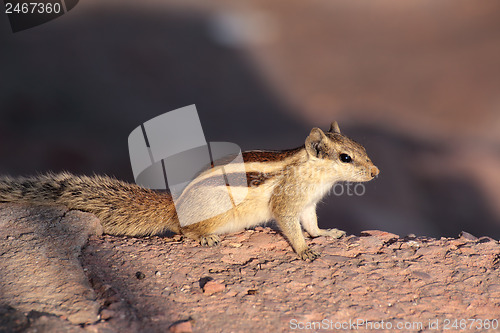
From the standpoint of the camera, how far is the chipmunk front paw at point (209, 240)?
321cm

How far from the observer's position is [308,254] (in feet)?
9.87

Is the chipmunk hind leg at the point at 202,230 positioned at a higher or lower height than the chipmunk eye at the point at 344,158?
lower

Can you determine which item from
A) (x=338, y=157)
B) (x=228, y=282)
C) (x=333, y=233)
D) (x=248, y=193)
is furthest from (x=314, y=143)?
(x=228, y=282)

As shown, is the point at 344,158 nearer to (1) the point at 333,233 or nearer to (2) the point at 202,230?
(1) the point at 333,233

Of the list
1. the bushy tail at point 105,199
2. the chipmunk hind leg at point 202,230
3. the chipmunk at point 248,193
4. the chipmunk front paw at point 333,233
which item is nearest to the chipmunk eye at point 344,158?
the chipmunk at point 248,193

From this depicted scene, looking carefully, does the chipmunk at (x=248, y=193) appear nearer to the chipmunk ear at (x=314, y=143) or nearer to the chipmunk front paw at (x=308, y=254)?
the chipmunk ear at (x=314, y=143)

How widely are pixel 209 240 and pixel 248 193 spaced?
45 centimetres

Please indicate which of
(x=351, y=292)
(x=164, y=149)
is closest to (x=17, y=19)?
(x=164, y=149)

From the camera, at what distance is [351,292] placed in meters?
2.54

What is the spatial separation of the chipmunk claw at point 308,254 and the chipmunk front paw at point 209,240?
2.02 feet

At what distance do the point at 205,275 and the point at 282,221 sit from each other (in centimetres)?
82

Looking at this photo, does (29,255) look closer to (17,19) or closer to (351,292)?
(351,292)

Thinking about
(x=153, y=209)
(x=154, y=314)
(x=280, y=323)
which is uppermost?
(x=153, y=209)

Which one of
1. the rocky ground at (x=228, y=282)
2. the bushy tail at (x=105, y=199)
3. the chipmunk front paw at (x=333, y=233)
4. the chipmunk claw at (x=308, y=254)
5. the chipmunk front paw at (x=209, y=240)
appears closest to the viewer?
the rocky ground at (x=228, y=282)
